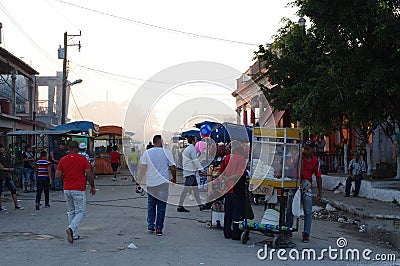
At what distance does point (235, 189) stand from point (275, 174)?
0.82 metres

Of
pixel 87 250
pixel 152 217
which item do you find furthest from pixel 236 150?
pixel 87 250

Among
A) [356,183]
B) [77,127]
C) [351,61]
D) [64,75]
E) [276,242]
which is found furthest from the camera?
[64,75]

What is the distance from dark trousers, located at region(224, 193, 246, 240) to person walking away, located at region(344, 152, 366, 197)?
9.02 m

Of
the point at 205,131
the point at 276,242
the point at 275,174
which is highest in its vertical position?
the point at 205,131

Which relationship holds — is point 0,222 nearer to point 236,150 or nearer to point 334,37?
point 236,150

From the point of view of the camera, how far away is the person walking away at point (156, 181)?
10.4 meters

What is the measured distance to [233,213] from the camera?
1009 centimetres

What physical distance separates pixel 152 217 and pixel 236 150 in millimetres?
2089

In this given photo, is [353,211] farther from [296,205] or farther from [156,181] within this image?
[156,181]

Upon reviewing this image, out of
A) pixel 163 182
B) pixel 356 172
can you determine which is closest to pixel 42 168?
pixel 163 182

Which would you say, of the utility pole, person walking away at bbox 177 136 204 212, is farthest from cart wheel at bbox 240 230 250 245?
the utility pole

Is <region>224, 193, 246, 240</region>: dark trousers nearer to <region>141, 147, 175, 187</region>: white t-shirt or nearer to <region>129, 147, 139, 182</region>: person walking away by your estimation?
<region>141, 147, 175, 187</region>: white t-shirt

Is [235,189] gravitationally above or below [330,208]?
above

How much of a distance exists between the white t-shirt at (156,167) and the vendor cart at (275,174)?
1.71m
